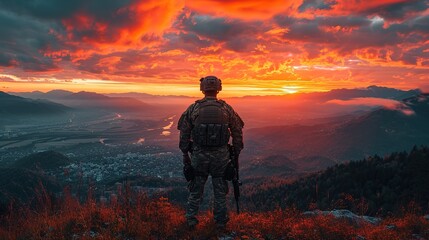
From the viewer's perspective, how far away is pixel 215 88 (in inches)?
437

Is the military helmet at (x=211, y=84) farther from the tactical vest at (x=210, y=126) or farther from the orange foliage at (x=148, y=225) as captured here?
the orange foliage at (x=148, y=225)

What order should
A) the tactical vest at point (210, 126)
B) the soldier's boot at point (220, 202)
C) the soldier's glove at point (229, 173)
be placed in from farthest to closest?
the soldier's glove at point (229, 173), the tactical vest at point (210, 126), the soldier's boot at point (220, 202)

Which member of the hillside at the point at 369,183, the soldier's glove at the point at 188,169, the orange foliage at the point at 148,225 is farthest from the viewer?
the hillside at the point at 369,183

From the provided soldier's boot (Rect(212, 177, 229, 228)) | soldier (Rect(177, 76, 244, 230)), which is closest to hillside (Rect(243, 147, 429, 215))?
soldier's boot (Rect(212, 177, 229, 228))

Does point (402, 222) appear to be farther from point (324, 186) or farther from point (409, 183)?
point (324, 186)

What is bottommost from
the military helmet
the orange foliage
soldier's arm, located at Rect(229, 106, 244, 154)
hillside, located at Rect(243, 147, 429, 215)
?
hillside, located at Rect(243, 147, 429, 215)

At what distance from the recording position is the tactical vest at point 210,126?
1074 centimetres

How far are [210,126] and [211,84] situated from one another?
148 centimetres

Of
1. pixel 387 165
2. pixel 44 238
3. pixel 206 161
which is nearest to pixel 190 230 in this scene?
pixel 206 161

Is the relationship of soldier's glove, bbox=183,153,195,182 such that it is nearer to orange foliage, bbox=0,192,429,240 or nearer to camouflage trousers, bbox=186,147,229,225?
camouflage trousers, bbox=186,147,229,225

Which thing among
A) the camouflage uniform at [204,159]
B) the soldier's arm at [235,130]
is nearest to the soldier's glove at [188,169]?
the camouflage uniform at [204,159]

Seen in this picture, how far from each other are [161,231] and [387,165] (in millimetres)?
107707

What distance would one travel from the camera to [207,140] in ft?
35.3

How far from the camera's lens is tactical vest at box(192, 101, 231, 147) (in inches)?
423
